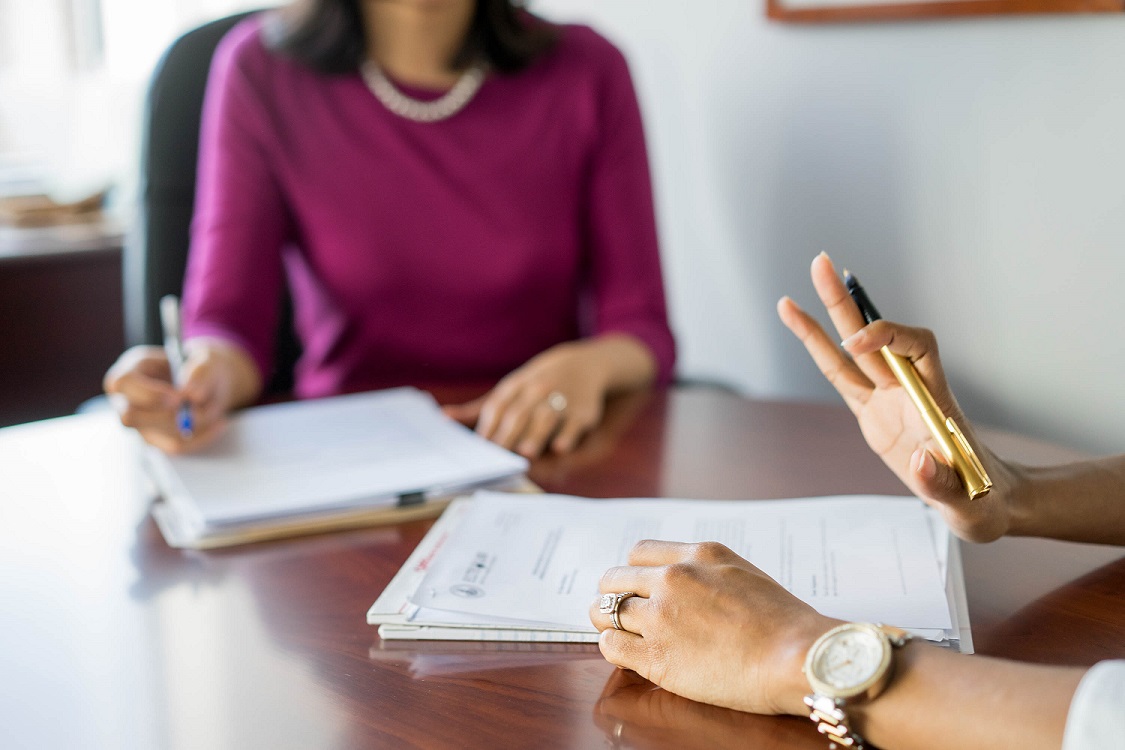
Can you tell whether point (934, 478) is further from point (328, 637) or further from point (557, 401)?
point (557, 401)

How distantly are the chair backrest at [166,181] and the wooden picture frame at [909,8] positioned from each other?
861mm

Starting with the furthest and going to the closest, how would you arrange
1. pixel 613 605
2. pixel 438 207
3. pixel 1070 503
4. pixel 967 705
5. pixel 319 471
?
pixel 438 207 < pixel 319 471 < pixel 1070 503 < pixel 613 605 < pixel 967 705

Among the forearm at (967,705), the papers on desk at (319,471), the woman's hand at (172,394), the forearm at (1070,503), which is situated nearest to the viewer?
the forearm at (967,705)

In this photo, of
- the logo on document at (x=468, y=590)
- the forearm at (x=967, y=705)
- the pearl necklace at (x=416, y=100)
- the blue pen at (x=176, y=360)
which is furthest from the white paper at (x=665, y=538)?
the pearl necklace at (x=416, y=100)

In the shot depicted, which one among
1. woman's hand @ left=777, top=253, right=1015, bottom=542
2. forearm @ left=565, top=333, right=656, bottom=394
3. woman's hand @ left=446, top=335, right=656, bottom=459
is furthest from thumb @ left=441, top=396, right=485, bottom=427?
woman's hand @ left=777, top=253, right=1015, bottom=542

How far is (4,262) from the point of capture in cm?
209

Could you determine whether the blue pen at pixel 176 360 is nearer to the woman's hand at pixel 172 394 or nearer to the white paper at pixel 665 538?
the woman's hand at pixel 172 394

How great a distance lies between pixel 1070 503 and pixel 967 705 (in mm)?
309

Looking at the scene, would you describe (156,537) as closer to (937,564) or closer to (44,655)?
(44,655)

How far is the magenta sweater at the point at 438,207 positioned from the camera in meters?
1.55

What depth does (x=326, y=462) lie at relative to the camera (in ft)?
3.52

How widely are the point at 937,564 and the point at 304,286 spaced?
1169 mm

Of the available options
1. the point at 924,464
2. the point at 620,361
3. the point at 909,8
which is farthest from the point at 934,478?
the point at 909,8

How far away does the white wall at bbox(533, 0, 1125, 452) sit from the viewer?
119 cm
